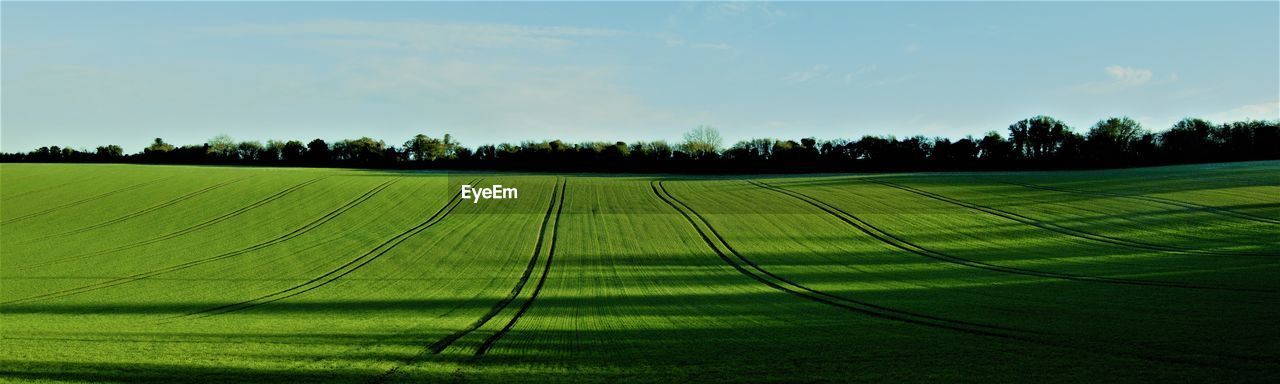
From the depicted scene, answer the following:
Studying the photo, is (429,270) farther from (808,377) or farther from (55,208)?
(55,208)

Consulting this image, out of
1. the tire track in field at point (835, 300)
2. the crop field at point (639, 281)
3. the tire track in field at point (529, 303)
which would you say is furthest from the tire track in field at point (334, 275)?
the tire track in field at point (835, 300)

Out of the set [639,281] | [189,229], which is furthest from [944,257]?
[189,229]

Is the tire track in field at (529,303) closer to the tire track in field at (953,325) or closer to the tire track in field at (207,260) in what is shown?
the tire track in field at (953,325)

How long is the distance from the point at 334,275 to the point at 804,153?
45910 millimetres

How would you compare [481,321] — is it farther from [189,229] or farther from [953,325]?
[189,229]

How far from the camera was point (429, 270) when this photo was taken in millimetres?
17188

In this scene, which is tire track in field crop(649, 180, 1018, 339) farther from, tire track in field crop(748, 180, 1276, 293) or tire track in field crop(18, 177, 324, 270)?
tire track in field crop(18, 177, 324, 270)

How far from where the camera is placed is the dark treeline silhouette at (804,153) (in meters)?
52.3

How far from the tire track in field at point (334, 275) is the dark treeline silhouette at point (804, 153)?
1101 inches

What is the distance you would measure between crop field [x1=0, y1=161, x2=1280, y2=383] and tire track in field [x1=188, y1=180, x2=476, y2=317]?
0.39 ft

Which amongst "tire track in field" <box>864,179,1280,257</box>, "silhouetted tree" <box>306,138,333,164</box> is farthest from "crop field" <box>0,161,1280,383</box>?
"silhouetted tree" <box>306,138,333,164</box>

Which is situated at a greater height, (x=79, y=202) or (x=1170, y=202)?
(x=79, y=202)

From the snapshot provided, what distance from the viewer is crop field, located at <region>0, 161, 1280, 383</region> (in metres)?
7.84

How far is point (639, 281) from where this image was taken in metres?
15.6
